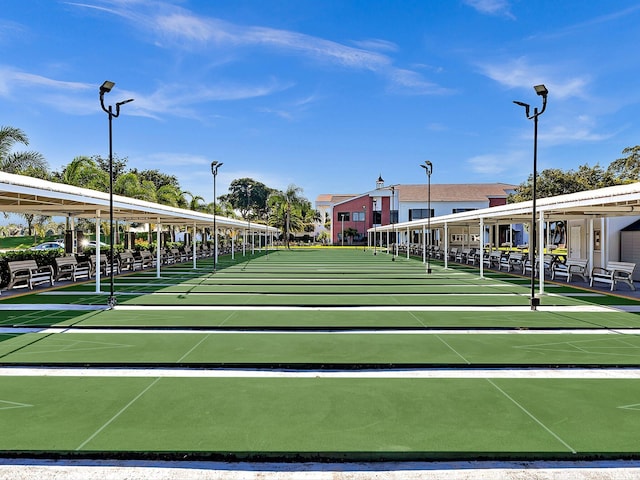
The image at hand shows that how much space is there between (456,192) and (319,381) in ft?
194

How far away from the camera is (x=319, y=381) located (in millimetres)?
5684

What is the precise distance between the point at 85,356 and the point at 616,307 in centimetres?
1252

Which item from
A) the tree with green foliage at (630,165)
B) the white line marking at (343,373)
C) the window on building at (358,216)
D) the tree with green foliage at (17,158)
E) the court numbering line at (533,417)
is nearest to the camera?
the court numbering line at (533,417)

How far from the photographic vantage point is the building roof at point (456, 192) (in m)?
59.0

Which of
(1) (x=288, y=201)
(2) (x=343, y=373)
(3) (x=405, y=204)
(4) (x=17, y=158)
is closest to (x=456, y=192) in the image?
(3) (x=405, y=204)

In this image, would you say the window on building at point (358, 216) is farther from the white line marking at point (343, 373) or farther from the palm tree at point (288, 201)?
the white line marking at point (343, 373)

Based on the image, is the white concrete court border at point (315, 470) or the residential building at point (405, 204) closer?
the white concrete court border at point (315, 470)

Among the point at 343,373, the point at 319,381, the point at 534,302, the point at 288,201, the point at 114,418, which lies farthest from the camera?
the point at 288,201

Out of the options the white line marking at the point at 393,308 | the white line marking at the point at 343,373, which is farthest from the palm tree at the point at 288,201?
the white line marking at the point at 343,373

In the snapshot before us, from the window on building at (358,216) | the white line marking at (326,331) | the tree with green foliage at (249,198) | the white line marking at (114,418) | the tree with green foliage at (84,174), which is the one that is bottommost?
the white line marking at (114,418)

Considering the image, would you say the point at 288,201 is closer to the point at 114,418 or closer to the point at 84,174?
the point at 84,174

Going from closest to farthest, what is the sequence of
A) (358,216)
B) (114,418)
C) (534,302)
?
(114,418)
(534,302)
(358,216)

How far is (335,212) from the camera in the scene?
63.0m

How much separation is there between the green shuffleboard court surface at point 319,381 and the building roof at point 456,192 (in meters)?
48.8
